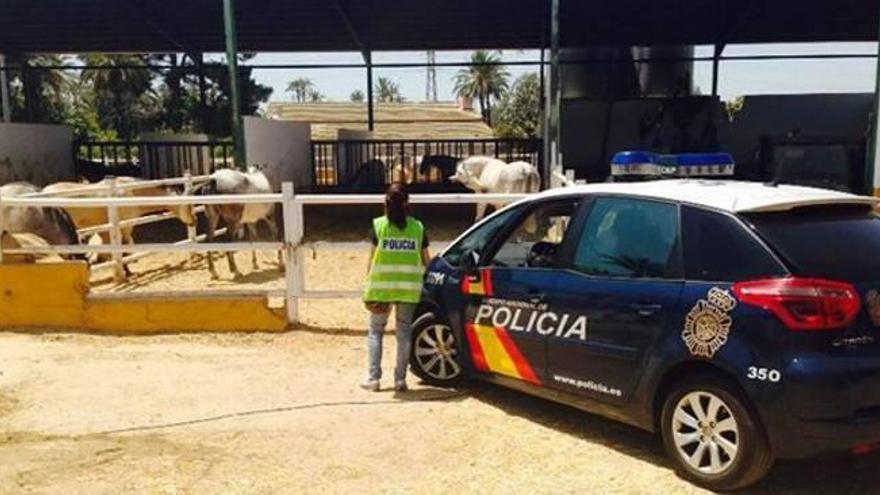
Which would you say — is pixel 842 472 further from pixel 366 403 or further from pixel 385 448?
pixel 366 403

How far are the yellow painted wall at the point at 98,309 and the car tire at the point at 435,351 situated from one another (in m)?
2.31

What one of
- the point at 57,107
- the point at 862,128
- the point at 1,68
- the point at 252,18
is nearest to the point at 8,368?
the point at 252,18

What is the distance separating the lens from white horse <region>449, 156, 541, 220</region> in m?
13.9

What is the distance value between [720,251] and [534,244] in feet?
4.94

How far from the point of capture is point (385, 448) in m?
4.83

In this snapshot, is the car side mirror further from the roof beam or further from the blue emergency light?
the roof beam

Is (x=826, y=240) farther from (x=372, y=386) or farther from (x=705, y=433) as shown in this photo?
(x=372, y=386)

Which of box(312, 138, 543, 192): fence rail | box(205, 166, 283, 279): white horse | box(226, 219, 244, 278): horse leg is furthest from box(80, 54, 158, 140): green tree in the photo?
box(226, 219, 244, 278): horse leg

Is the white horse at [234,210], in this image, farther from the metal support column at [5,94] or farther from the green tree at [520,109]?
A: the green tree at [520,109]

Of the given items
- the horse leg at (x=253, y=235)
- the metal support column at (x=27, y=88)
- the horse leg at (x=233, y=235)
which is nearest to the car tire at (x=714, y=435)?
the horse leg at (x=233, y=235)

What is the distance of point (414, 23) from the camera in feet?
67.1

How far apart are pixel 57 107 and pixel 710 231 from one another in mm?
43406

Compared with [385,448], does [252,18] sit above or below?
above

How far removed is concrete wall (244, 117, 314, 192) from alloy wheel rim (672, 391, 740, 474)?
12240mm
